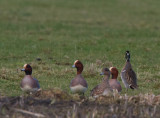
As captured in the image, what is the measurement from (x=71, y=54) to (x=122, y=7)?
16129 mm

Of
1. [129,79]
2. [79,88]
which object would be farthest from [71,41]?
[79,88]

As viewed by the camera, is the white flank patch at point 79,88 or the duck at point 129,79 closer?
the white flank patch at point 79,88

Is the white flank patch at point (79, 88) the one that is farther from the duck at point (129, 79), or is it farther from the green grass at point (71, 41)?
the duck at point (129, 79)

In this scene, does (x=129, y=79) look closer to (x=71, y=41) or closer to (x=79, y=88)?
(x=79, y=88)

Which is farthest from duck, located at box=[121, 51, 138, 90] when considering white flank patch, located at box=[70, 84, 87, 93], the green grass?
white flank patch, located at box=[70, 84, 87, 93]

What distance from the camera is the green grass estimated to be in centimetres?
1078

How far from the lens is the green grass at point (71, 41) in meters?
10.8

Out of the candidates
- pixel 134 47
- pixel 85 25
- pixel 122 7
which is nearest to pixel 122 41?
pixel 134 47

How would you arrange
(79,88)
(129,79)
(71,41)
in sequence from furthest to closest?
(71,41)
(129,79)
(79,88)

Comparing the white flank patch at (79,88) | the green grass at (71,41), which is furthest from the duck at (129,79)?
the white flank patch at (79,88)

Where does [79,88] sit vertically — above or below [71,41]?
below

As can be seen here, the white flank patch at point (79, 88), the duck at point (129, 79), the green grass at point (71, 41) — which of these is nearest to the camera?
the white flank patch at point (79, 88)

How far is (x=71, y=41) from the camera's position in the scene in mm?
16328

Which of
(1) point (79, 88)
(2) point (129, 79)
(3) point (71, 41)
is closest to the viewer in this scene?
(1) point (79, 88)
